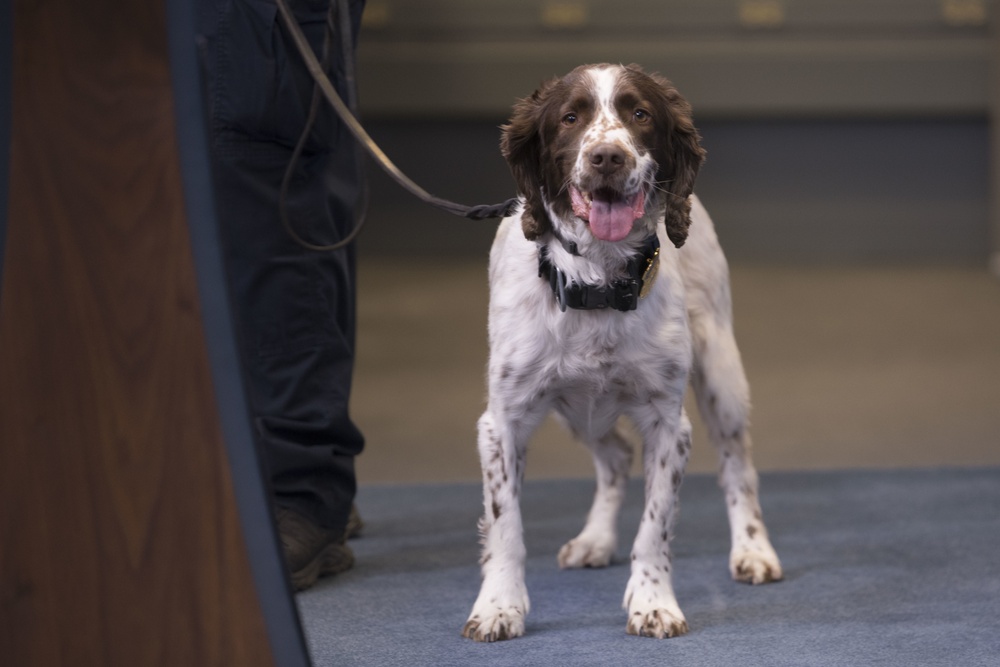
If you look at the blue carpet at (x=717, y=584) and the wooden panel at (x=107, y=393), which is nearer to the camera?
the wooden panel at (x=107, y=393)

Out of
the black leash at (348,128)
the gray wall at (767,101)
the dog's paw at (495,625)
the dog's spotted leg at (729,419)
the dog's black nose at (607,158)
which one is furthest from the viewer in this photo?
the gray wall at (767,101)

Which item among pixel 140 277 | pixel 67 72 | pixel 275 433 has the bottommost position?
pixel 275 433

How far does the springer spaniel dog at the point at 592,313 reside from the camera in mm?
1997

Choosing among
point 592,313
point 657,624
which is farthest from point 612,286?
point 657,624

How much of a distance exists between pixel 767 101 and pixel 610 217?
636 cm

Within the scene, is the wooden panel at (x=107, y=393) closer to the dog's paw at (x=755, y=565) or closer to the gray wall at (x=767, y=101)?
the dog's paw at (x=755, y=565)

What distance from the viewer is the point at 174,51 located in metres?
1.27

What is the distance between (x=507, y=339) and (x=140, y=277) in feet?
2.87

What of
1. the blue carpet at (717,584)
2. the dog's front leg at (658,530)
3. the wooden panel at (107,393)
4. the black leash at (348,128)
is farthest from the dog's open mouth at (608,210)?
the wooden panel at (107,393)

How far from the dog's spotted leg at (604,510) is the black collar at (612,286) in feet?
1.78

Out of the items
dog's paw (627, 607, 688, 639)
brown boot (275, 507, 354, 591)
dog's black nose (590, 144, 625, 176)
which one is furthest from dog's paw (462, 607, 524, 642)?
dog's black nose (590, 144, 625, 176)

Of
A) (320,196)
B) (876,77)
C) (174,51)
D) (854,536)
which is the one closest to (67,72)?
(174,51)

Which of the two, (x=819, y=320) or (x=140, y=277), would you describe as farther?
(x=819, y=320)

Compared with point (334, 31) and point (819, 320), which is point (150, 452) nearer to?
point (334, 31)
